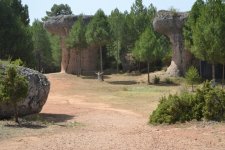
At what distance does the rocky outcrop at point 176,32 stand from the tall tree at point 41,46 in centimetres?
2066

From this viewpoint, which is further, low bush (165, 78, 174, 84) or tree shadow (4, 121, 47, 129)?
low bush (165, 78, 174, 84)

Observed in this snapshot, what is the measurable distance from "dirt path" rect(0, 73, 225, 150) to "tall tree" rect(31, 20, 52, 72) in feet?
124

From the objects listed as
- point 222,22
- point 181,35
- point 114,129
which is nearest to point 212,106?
point 114,129

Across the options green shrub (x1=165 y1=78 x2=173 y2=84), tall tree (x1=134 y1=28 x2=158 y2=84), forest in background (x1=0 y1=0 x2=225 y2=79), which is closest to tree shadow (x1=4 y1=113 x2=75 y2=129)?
forest in background (x1=0 y1=0 x2=225 y2=79)

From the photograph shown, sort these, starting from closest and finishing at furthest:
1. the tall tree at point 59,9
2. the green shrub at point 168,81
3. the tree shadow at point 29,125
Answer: the tree shadow at point 29,125 < the green shrub at point 168,81 < the tall tree at point 59,9

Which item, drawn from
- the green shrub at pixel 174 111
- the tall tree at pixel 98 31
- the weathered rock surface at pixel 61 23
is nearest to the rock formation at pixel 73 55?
the weathered rock surface at pixel 61 23

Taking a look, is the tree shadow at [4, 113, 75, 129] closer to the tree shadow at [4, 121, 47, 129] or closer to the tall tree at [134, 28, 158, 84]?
the tree shadow at [4, 121, 47, 129]

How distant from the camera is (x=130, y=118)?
766 inches

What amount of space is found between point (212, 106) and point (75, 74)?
32.8 m

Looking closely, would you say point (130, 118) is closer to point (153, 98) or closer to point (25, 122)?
point (25, 122)

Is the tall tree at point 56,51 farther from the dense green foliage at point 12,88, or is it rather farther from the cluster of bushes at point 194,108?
the cluster of bushes at point 194,108

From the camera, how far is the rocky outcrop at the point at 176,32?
39.5 meters

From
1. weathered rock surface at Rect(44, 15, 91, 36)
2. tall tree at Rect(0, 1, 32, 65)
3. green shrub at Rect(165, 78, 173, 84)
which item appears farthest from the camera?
weathered rock surface at Rect(44, 15, 91, 36)

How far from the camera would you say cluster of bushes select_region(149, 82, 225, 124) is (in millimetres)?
15914
